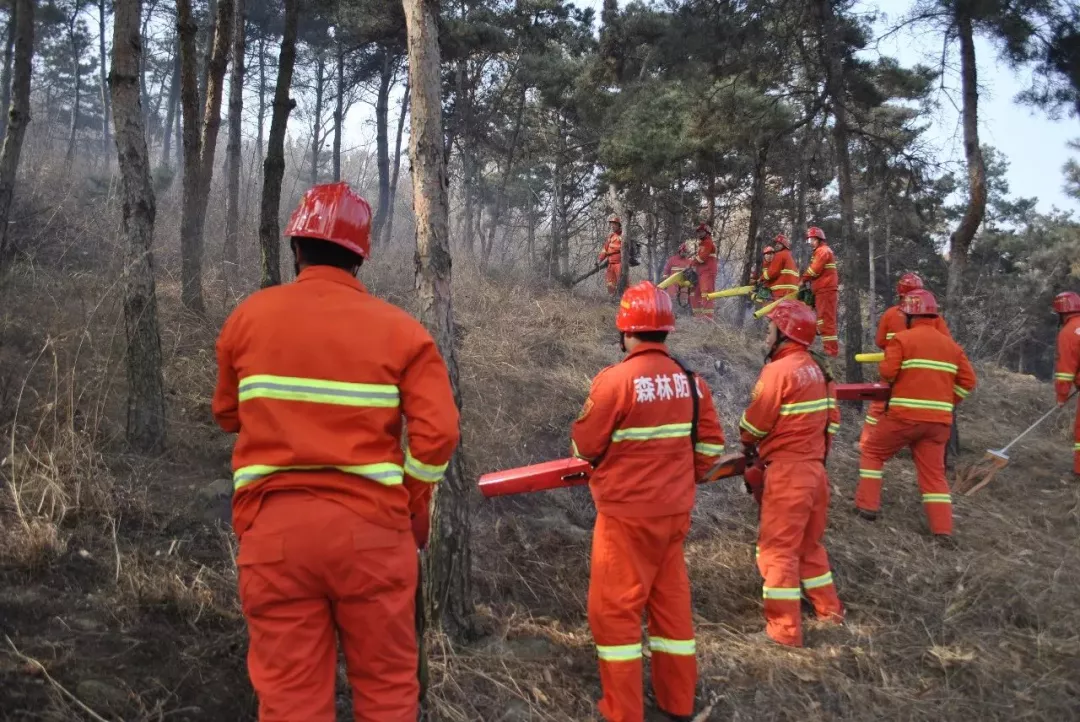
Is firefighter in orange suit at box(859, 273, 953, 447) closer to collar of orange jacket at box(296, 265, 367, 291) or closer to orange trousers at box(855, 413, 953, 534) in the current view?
orange trousers at box(855, 413, 953, 534)

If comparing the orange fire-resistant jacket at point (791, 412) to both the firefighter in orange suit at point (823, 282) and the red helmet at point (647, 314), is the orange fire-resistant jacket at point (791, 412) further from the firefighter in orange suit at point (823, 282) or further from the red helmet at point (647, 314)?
the firefighter in orange suit at point (823, 282)

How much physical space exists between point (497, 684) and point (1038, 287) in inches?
1250

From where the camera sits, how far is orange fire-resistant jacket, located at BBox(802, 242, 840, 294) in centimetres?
1030

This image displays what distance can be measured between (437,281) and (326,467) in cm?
168

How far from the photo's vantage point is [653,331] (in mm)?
3619

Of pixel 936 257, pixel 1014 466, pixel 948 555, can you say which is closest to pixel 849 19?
pixel 1014 466

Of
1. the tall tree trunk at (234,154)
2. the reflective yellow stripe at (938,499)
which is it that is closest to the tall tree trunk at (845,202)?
the reflective yellow stripe at (938,499)

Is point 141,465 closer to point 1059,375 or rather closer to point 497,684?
point 497,684

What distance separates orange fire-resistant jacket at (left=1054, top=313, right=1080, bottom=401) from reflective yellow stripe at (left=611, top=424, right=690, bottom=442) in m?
6.73

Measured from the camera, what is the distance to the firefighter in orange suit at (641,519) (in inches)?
131

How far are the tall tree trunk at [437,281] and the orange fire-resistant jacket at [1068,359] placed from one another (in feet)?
24.7

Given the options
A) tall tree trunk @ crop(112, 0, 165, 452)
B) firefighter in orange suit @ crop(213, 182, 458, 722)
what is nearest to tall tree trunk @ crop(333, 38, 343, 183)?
tall tree trunk @ crop(112, 0, 165, 452)

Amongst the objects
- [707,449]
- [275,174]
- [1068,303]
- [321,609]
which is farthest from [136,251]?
[1068,303]

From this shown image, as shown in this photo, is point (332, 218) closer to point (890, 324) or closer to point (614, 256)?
point (890, 324)
